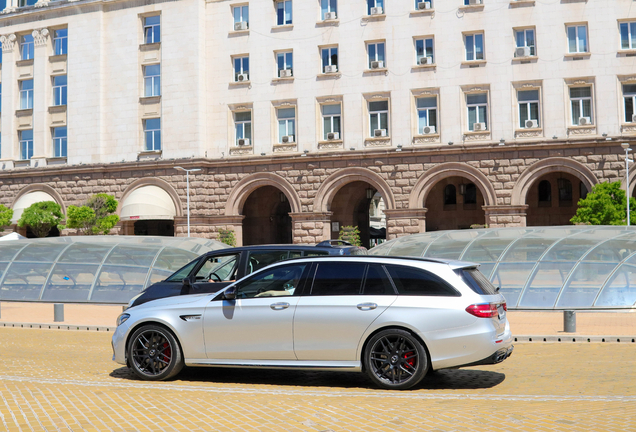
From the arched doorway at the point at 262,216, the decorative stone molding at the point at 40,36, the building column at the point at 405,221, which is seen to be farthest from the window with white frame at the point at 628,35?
the decorative stone molding at the point at 40,36

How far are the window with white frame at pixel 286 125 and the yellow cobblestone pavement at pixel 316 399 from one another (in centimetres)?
2789

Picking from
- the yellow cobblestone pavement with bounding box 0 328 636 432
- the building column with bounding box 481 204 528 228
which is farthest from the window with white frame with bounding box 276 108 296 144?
the yellow cobblestone pavement with bounding box 0 328 636 432

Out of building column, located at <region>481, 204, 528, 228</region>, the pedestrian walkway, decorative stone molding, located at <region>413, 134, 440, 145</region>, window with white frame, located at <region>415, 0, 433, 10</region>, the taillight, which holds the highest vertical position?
window with white frame, located at <region>415, 0, 433, 10</region>

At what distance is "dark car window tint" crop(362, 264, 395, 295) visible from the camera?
9086 millimetres

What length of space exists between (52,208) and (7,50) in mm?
Result: 11722

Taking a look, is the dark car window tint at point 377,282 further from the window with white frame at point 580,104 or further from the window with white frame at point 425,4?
the window with white frame at point 425,4

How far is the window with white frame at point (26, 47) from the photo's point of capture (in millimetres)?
44500

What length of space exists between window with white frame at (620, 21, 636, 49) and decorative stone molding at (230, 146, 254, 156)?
791 inches

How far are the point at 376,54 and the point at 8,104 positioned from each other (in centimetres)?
2401

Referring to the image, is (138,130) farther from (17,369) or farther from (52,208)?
(17,369)

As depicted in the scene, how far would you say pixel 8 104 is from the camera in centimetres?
4431

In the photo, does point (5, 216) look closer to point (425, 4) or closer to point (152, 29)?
point (152, 29)

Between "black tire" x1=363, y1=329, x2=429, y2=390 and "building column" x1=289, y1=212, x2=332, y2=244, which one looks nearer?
"black tire" x1=363, y1=329, x2=429, y2=390

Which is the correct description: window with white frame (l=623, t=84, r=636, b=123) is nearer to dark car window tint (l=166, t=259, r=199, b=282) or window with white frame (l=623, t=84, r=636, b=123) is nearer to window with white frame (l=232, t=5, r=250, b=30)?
window with white frame (l=232, t=5, r=250, b=30)
